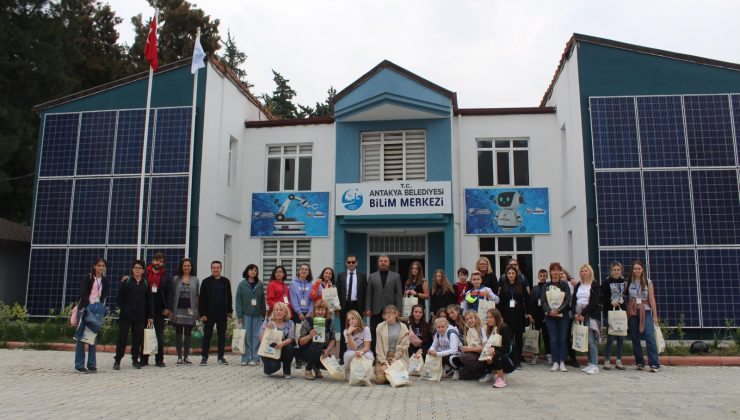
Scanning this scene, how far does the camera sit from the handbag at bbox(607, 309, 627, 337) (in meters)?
9.75

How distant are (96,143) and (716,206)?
15656 mm

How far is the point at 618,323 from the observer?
9766 mm

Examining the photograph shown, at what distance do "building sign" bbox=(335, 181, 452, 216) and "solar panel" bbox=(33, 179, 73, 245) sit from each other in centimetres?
719

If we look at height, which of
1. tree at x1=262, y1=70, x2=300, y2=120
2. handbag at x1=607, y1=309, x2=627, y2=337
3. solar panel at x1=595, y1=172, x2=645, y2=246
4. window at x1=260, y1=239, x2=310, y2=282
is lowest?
handbag at x1=607, y1=309, x2=627, y2=337

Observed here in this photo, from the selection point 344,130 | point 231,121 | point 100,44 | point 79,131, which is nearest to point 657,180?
point 344,130

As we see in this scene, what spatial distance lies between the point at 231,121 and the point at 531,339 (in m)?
10.7

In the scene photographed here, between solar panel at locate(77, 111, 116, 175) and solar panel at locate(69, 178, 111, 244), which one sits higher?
solar panel at locate(77, 111, 116, 175)

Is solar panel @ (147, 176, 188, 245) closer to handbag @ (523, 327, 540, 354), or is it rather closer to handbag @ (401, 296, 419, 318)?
handbag @ (401, 296, 419, 318)

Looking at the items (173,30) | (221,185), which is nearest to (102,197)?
(221,185)

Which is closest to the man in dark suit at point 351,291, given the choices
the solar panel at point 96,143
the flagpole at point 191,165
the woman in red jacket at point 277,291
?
the woman in red jacket at point 277,291

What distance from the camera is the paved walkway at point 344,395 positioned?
625 centimetres

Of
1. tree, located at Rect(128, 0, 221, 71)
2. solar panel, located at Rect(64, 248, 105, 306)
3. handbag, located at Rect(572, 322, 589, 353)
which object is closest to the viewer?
handbag, located at Rect(572, 322, 589, 353)

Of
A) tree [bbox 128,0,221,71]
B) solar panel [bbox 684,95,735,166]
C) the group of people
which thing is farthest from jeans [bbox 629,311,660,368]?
tree [bbox 128,0,221,71]

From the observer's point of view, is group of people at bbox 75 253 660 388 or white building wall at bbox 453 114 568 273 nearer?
group of people at bbox 75 253 660 388
